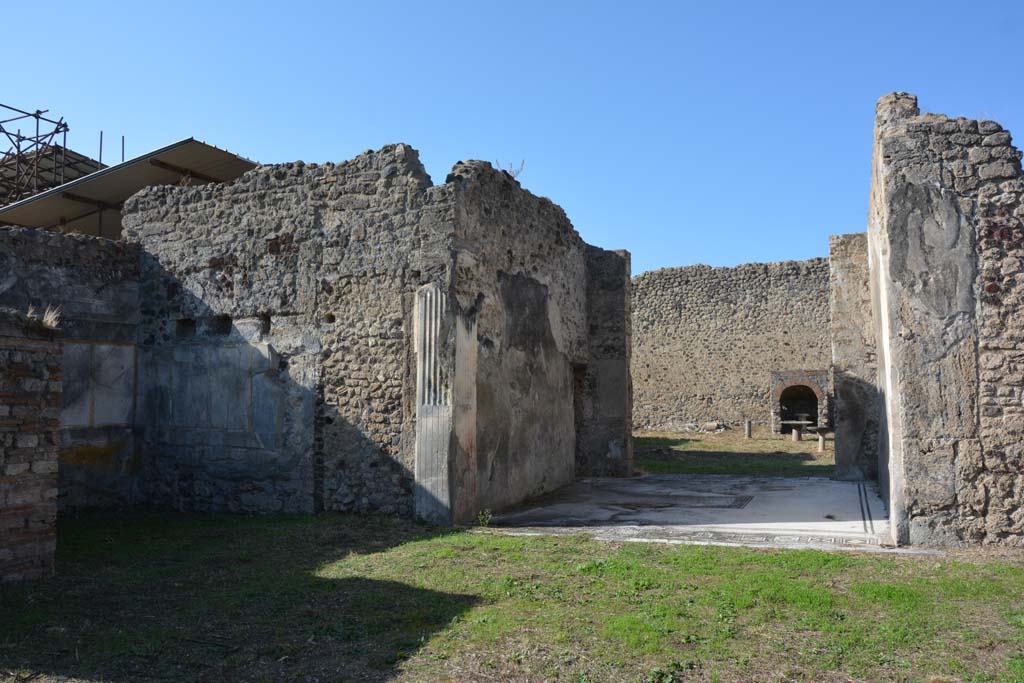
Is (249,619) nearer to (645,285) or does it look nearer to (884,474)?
(884,474)

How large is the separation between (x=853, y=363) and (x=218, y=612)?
9742mm

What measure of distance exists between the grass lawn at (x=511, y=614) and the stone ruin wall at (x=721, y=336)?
18309 millimetres

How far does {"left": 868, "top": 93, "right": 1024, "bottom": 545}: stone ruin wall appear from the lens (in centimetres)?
596

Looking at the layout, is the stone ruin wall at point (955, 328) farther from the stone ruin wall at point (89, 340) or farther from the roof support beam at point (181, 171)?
the roof support beam at point (181, 171)

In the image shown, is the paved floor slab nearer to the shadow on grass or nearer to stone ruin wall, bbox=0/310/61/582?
the shadow on grass

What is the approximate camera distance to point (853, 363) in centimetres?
1157

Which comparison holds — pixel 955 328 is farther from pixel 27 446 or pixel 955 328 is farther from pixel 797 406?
pixel 797 406

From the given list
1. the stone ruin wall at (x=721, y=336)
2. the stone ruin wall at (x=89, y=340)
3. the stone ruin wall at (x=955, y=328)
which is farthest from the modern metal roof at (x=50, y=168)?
the stone ruin wall at (x=721, y=336)

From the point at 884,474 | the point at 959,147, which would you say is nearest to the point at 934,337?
the point at 959,147

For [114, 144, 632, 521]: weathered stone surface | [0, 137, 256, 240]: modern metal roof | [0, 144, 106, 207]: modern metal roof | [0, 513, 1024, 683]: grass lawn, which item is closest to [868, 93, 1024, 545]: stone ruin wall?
[0, 513, 1024, 683]: grass lawn

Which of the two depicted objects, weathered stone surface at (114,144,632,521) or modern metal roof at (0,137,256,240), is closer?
weathered stone surface at (114,144,632,521)

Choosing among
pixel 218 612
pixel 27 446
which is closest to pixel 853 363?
pixel 218 612

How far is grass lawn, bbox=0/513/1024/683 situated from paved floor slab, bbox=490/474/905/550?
66 centimetres

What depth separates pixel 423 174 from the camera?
317 inches
